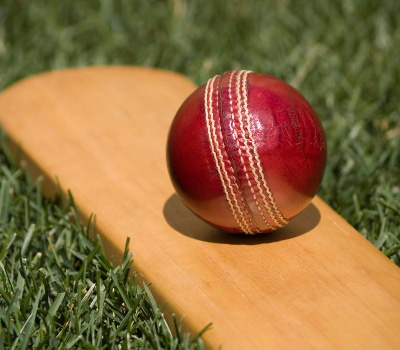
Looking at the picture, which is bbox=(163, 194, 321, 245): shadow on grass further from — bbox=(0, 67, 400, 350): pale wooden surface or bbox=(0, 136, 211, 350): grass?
bbox=(0, 136, 211, 350): grass

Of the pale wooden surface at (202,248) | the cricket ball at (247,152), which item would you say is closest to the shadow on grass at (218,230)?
the pale wooden surface at (202,248)

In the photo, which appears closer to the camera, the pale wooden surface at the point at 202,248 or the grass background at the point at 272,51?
the pale wooden surface at the point at 202,248

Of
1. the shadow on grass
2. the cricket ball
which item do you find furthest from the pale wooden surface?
the cricket ball

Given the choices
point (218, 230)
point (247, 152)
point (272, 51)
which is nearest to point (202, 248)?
point (218, 230)

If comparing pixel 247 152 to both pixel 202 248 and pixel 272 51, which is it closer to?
pixel 202 248

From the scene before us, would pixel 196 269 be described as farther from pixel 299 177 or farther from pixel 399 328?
pixel 399 328

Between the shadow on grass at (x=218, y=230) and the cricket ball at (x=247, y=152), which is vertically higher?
the cricket ball at (x=247, y=152)

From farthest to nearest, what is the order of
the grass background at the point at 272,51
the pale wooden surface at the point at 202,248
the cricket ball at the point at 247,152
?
1. the grass background at the point at 272,51
2. the cricket ball at the point at 247,152
3. the pale wooden surface at the point at 202,248

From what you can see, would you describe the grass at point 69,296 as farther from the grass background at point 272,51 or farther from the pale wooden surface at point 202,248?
the grass background at point 272,51
